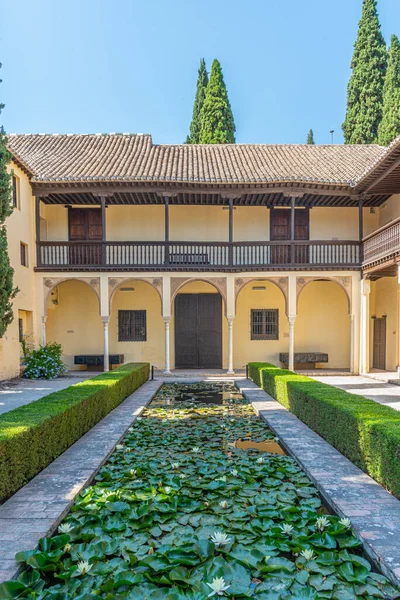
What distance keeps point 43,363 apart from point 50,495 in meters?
10.2

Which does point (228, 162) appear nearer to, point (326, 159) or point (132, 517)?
point (326, 159)

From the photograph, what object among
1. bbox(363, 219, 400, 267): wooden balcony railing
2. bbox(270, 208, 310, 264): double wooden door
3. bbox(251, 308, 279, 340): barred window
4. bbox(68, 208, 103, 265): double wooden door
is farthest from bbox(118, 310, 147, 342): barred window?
bbox(363, 219, 400, 267): wooden balcony railing

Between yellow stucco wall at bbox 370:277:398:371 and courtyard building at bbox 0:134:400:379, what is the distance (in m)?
0.07

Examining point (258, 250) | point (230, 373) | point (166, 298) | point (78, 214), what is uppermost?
point (78, 214)

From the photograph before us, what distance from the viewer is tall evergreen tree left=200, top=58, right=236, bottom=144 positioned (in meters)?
29.0

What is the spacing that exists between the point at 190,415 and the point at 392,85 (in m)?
24.4

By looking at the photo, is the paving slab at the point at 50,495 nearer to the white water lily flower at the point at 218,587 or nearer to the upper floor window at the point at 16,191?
the white water lily flower at the point at 218,587

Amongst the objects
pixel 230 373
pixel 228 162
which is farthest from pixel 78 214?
pixel 230 373

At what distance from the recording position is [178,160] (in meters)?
16.7

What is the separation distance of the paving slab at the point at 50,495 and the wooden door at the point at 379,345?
12.3 meters

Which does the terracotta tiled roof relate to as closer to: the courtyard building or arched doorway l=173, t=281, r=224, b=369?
the courtyard building

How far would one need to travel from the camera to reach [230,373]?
1490cm

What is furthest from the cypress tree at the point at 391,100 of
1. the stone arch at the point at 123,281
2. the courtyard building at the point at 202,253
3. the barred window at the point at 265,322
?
the stone arch at the point at 123,281

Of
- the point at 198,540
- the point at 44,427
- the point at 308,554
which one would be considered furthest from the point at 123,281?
the point at 308,554
